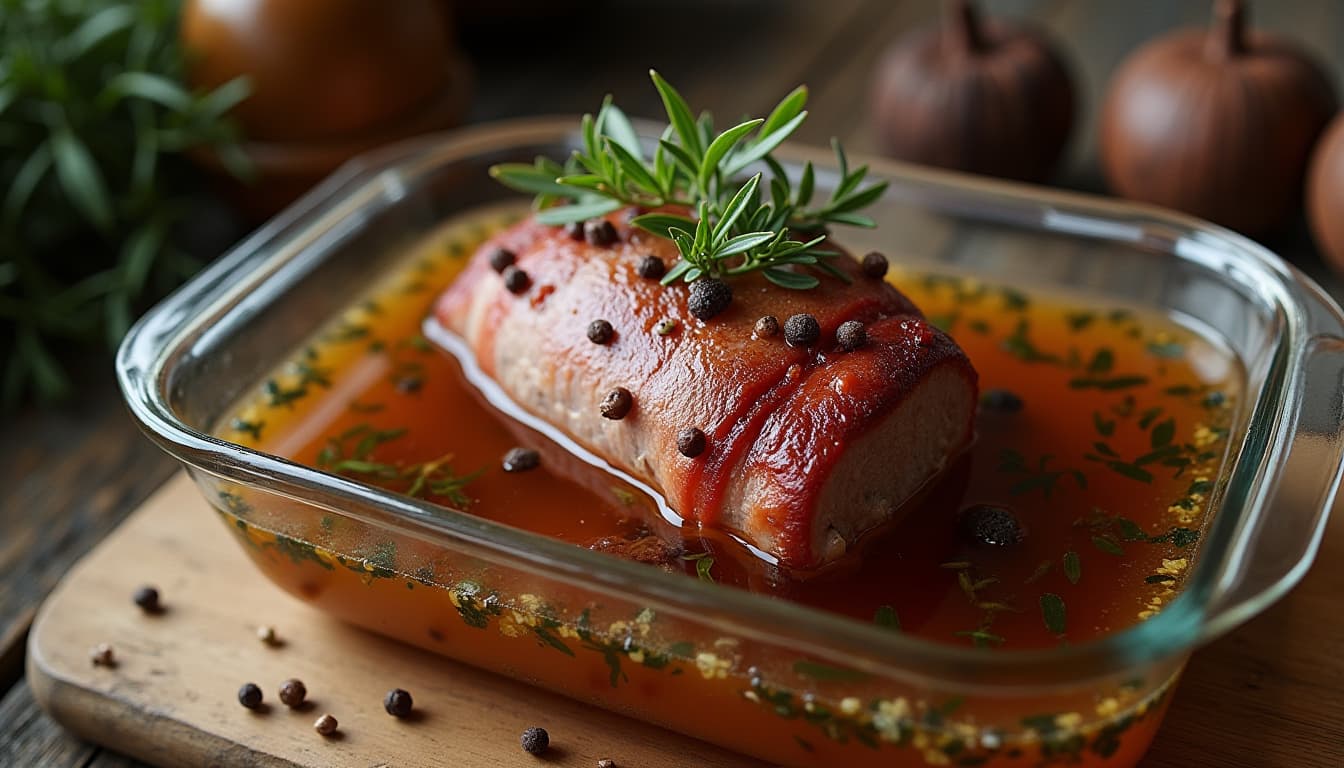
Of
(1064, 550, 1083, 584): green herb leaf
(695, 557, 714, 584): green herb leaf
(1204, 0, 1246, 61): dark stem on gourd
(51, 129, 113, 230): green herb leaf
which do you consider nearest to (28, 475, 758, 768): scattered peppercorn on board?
(695, 557, 714, 584): green herb leaf

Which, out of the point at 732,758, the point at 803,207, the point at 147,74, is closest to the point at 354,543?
the point at 732,758

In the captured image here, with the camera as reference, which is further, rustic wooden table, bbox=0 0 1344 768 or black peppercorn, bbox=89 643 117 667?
black peppercorn, bbox=89 643 117 667

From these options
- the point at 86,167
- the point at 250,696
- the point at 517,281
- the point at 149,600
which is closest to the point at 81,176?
the point at 86,167

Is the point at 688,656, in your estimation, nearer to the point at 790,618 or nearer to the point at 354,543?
the point at 790,618

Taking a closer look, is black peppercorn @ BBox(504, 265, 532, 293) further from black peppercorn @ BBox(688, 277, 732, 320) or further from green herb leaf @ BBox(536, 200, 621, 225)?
black peppercorn @ BBox(688, 277, 732, 320)

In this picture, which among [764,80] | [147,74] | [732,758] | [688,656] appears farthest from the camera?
[764,80]

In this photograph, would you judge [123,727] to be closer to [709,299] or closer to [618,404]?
[618,404]

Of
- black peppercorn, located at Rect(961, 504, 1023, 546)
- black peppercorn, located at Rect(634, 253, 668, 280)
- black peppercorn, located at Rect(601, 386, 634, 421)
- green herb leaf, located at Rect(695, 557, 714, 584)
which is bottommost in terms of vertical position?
black peppercorn, located at Rect(961, 504, 1023, 546)
